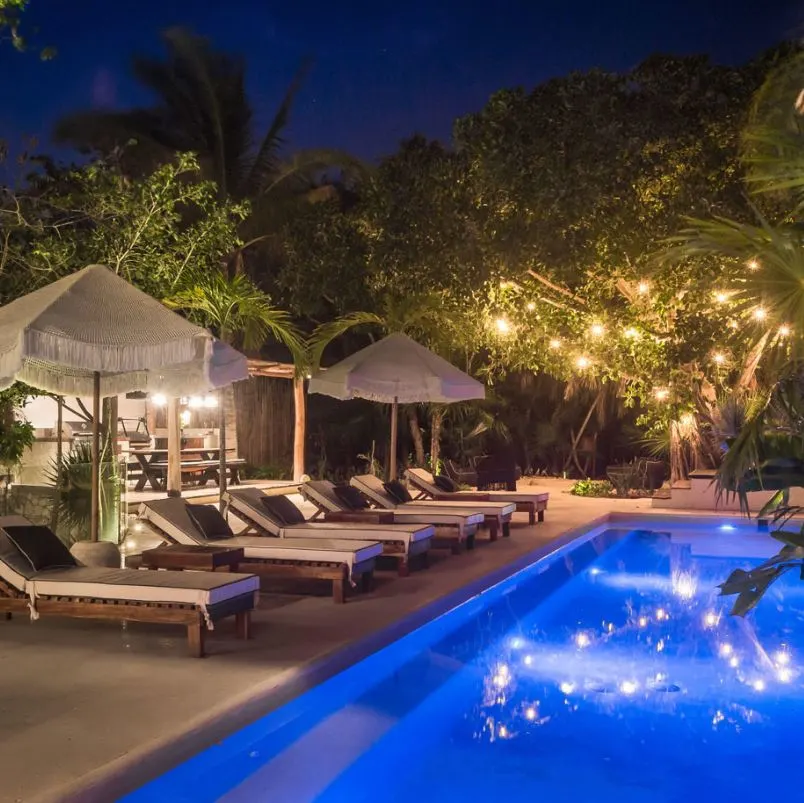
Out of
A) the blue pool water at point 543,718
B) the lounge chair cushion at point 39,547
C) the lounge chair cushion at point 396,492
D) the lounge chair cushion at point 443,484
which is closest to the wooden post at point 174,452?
the lounge chair cushion at point 443,484

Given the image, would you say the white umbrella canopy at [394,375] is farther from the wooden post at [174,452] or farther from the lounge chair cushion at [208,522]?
the wooden post at [174,452]

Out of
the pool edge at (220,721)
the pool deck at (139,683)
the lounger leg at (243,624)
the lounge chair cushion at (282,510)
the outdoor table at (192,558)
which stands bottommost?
the pool edge at (220,721)

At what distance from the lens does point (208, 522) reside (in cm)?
852

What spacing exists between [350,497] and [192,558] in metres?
4.05

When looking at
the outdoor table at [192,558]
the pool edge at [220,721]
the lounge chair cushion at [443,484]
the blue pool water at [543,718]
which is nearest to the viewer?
the pool edge at [220,721]

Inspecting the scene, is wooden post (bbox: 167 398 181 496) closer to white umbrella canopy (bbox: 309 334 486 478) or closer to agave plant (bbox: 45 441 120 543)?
white umbrella canopy (bbox: 309 334 486 478)

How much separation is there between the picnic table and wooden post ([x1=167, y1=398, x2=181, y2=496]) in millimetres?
993

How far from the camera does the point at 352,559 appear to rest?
25.3 ft

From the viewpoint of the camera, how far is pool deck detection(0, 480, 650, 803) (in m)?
4.02

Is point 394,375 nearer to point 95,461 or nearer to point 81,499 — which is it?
point 81,499

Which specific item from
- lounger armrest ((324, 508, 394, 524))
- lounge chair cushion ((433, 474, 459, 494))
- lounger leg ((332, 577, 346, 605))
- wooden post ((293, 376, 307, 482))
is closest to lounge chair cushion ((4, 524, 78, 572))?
lounger leg ((332, 577, 346, 605))

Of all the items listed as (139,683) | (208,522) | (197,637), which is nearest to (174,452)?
(208,522)

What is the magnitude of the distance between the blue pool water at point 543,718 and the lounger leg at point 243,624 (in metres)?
0.76

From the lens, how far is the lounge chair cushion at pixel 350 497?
11258 millimetres
